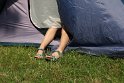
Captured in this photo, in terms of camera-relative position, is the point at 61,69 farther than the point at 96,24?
No

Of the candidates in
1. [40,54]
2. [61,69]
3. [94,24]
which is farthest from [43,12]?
[61,69]

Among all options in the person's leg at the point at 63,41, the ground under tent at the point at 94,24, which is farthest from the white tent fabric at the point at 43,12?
the person's leg at the point at 63,41

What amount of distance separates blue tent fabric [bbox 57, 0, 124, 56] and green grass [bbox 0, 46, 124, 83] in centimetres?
10

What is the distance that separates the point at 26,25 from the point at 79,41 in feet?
1.96

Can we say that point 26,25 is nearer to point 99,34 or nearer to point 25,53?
point 25,53

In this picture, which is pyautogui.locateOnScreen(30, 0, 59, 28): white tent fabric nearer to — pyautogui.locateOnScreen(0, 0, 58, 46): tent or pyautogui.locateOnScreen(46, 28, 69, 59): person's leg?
pyautogui.locateOnScreen(0, 0, 58, 46): tent

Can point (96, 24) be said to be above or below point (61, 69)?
above

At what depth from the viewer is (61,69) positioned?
3391 mm

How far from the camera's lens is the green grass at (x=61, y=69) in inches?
126

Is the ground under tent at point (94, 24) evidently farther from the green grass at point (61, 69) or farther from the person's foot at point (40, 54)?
the person's foot at point (40, 54)

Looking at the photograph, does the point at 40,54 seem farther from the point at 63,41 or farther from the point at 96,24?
the point at 96,24

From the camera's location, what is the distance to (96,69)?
3.37 metres

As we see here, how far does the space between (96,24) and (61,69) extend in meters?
0.52

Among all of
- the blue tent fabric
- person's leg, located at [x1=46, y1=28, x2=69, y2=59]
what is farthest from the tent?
the blue tent fabric
